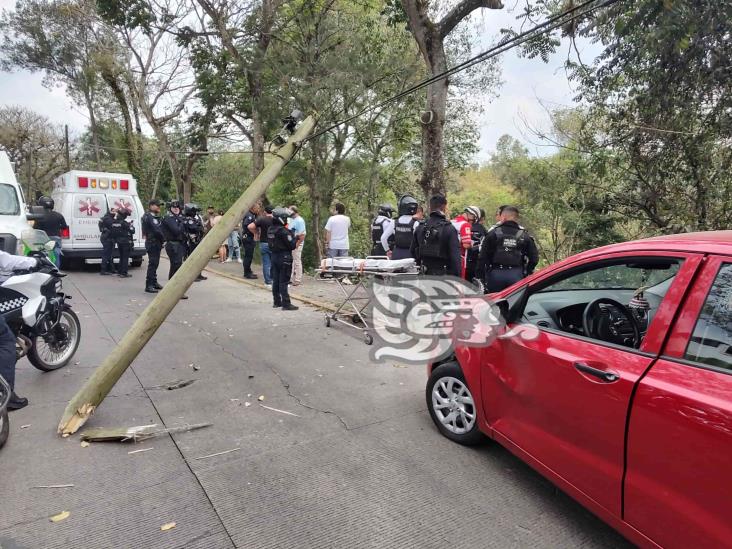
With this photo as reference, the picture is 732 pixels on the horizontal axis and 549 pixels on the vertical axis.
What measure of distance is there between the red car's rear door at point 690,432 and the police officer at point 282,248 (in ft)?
21.0

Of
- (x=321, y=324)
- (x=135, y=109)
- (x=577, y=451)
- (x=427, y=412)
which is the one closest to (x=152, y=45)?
(x=135, y=109)

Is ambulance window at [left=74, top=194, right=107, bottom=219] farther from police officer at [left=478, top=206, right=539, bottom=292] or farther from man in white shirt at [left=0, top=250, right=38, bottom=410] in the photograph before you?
police officer at [left=478, top=206, right=539, bottom=292]

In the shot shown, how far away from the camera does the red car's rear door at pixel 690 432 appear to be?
68.8 inches

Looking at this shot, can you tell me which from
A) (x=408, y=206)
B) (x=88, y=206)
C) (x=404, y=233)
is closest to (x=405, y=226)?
(x=404, y=233)

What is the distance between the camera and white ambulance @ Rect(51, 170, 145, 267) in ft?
39.1

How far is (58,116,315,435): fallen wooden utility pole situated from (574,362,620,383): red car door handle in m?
3.02

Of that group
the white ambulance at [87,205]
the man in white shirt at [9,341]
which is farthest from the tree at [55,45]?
the man in white shirt at [9,341]

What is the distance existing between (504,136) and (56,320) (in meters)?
58.1

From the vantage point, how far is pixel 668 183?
8500 millimetres

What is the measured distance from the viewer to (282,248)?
25.8ft

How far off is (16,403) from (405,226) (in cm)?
512

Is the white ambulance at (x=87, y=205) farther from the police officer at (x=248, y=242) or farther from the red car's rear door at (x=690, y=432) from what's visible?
the red car's rear door at (x=690, y=432)

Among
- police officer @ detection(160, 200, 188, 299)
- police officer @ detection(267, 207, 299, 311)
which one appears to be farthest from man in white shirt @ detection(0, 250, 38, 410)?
police officer @ detection(160, 200, 188, 299)

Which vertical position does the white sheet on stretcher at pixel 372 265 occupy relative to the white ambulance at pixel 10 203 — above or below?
below
